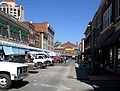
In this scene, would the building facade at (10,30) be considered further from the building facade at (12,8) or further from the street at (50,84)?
the street at (50,84)

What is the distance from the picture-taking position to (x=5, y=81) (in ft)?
59.2

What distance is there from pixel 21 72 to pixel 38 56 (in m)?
25.1

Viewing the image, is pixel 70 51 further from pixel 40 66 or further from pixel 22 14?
pixel 40 66

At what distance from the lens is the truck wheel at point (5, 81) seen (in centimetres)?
1795

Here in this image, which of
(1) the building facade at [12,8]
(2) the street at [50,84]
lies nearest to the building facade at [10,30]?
(1) the building facade at [12,8]

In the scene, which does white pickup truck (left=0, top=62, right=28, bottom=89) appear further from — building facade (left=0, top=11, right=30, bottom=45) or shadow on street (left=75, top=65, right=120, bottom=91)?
building facade (left=0, top=11, right=30, bottom=45)

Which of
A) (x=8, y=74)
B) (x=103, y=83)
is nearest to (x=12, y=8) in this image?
(x=103, y=83)

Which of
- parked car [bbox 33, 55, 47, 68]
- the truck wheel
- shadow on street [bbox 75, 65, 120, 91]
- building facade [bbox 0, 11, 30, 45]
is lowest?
shadow on street [bbox 75, 65, 120, 91]

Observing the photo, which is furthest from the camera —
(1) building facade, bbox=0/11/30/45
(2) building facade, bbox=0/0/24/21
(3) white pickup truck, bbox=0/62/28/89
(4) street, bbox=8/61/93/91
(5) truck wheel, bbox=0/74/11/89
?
(2) building facade, bbox=0/0/24/21

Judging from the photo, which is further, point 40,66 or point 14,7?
point 14,7

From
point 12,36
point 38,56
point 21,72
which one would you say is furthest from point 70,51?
point 21,72

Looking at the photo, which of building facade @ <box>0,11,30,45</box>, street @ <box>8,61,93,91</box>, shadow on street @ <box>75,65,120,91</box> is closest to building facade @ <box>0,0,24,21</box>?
building facade @ <box>0,11,30,45</box>

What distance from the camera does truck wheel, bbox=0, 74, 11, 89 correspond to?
1795 cm

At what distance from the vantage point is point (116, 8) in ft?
108
